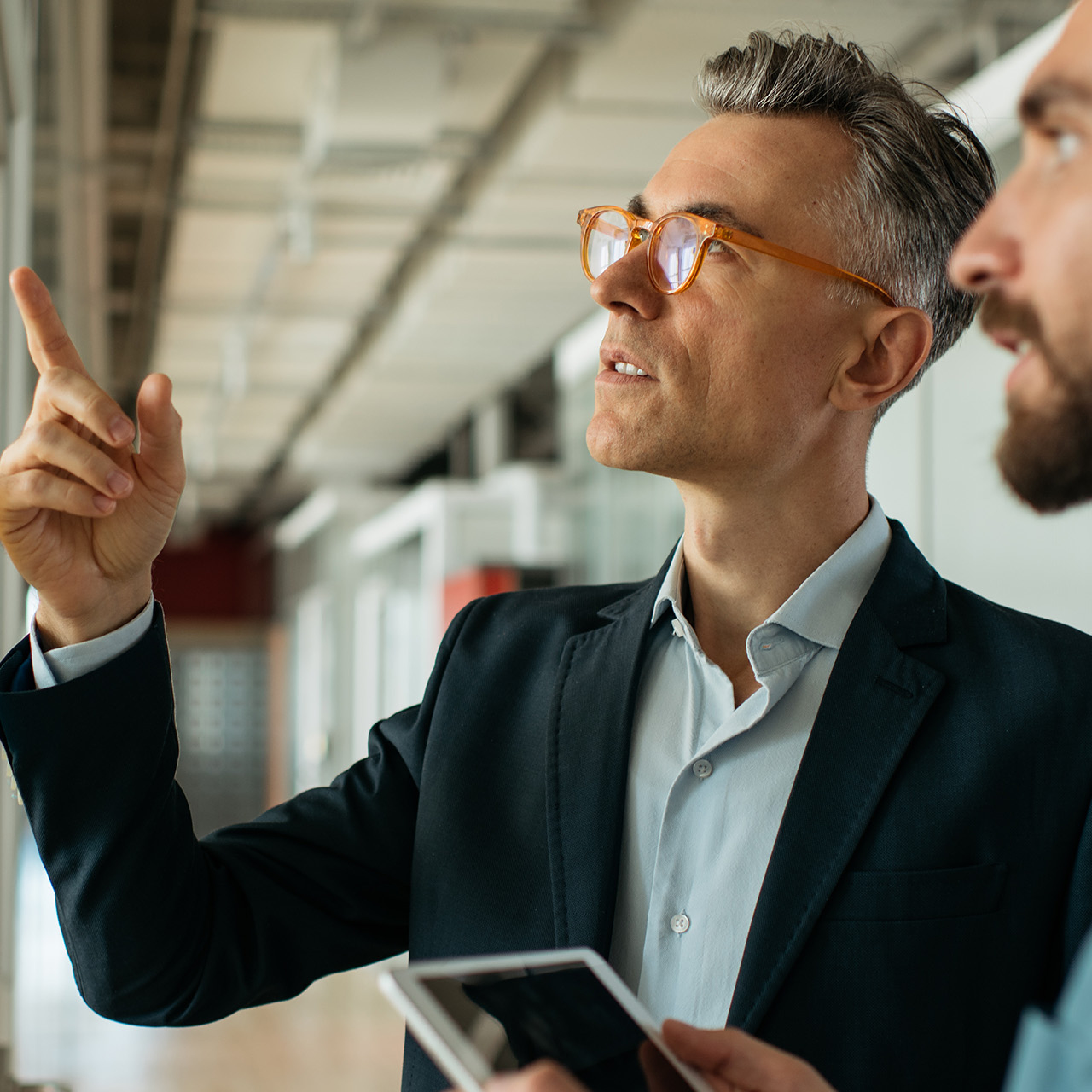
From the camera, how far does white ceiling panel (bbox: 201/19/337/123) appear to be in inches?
206

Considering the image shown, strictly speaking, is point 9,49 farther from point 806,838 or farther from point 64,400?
point 806,838

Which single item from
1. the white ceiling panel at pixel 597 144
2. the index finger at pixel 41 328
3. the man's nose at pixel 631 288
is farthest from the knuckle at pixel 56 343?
the white ceiling panel at pixel 597 144

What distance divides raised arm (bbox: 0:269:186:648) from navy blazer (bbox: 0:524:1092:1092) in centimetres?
7

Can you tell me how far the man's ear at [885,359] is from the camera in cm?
170

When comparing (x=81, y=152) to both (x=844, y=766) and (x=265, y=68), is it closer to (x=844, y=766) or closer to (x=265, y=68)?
(x=265, y=68)

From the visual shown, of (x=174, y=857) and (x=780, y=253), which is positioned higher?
(x=780, y=253)

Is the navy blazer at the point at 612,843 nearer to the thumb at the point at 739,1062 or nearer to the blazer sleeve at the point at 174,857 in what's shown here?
the blazer sleeve at the point at 174,857

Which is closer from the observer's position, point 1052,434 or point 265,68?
point 1052,434

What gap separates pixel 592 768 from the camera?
4.82 feet

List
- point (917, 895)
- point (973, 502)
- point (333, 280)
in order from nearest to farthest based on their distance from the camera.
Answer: point (917, 895) → point (973, 502) → point (333, 280)

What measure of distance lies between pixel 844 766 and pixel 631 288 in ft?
2.05

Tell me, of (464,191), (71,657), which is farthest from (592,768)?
(464,191)

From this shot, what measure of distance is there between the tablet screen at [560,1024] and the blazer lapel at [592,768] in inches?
15.4

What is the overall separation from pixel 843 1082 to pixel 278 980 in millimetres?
643
